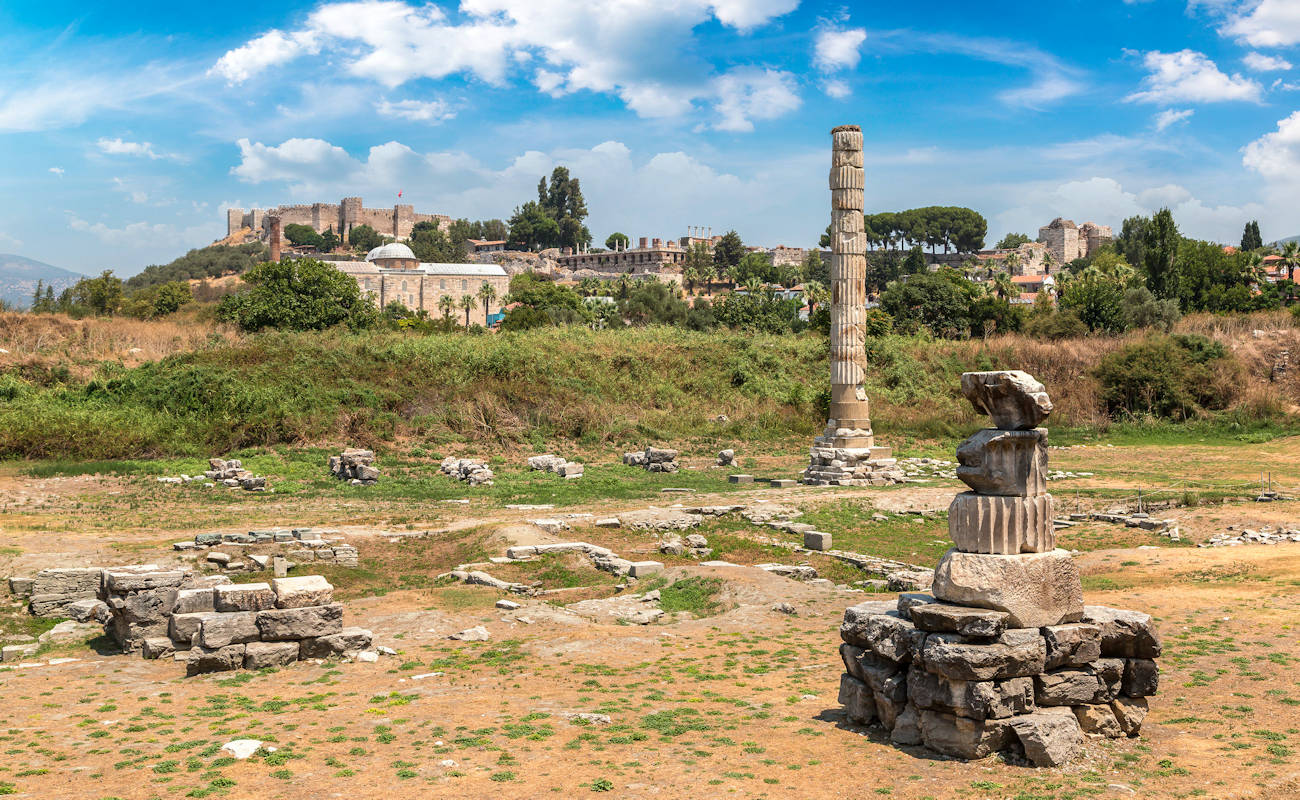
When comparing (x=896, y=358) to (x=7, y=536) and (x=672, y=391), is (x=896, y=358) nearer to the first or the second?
(x=672, y=391)

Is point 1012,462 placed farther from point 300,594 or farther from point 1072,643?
point 300,594

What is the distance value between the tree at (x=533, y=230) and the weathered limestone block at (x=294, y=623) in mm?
132527

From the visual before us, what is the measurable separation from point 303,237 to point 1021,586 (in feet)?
458

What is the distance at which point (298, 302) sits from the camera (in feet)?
148

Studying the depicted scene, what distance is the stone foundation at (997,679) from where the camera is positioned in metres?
7.67

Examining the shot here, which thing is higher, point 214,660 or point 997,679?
point 997,679

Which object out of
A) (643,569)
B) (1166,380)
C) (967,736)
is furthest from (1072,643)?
(1166,380)

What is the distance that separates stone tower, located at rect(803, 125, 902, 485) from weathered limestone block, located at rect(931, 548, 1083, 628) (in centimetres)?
1735

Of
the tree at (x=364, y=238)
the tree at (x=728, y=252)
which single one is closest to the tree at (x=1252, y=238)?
the tree at (x=728, y=252)

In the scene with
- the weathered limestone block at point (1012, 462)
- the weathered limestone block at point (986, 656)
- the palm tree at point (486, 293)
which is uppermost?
the palm tree at point (486, 293)

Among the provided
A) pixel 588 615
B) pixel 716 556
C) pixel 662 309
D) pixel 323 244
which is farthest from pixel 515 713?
pixel 323 244

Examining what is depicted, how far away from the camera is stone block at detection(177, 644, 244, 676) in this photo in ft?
34.4

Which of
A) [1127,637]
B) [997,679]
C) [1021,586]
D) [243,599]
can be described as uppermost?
[1021,586]

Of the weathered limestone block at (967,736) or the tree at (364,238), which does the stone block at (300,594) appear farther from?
the tree at (364,238)
